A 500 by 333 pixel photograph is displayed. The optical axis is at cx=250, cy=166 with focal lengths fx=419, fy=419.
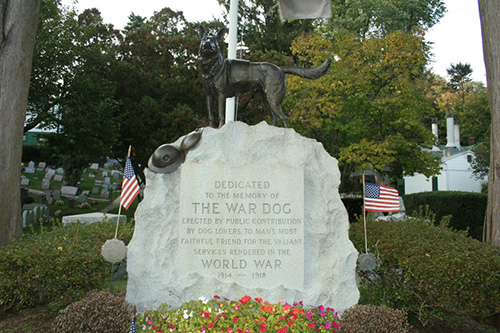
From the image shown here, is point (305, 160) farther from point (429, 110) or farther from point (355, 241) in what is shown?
point (429, 110)

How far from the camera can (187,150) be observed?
211 inches

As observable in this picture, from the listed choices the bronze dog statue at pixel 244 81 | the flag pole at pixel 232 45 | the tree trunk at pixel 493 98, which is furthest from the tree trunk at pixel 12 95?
the tree trunk at pixel 493 98

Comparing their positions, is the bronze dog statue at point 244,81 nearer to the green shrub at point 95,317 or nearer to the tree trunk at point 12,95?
the green shrub at point 95,317

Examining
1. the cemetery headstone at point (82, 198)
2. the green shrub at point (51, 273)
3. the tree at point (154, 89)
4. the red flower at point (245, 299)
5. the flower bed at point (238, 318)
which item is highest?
the tree at point (154, 89)

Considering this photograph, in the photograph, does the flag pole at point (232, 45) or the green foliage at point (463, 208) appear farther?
the green foliage at point (463, 208)

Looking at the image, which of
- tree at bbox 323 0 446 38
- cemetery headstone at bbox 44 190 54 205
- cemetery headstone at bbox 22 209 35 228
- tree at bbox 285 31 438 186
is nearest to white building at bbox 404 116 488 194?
tree at bbox 323 0 446 38

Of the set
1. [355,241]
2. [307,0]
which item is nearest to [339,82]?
[307,0]

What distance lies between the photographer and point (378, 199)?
5.94 meters

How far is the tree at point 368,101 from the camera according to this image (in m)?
15.0

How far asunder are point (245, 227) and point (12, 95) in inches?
186

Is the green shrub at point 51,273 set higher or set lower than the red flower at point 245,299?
higher

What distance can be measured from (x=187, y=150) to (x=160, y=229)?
105cm

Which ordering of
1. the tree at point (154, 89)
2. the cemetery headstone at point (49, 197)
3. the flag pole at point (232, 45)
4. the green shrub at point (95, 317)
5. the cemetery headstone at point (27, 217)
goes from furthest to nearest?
the cemetery headstone at point (49, 197) → the tree at point (154, 89) → the cemetery headstone at point (27, 217) → the flag pole at point (232, 45) → the green shrub at point (95, 317)

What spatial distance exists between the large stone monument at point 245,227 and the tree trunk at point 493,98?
3538 mm
